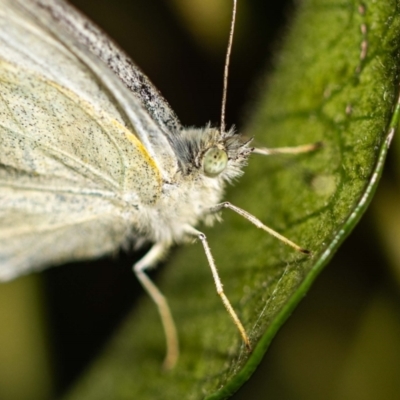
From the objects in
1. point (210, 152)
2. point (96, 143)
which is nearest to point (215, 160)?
point (210, 152)

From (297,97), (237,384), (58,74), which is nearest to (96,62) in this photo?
(58,74)

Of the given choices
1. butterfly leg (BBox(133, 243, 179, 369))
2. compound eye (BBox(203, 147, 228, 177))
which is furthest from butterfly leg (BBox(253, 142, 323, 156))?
butterfly leg (BBox(133, 243, 179, 369))

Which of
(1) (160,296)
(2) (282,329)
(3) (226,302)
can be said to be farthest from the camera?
(1) (160,296)

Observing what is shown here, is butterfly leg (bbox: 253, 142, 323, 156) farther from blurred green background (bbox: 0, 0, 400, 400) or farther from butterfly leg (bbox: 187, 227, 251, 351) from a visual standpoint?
butterfly leg (bbox: 187, 227, 251, 351)

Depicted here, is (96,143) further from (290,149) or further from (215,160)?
(290,149)

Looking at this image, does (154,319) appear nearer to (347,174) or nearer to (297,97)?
(297,97)
